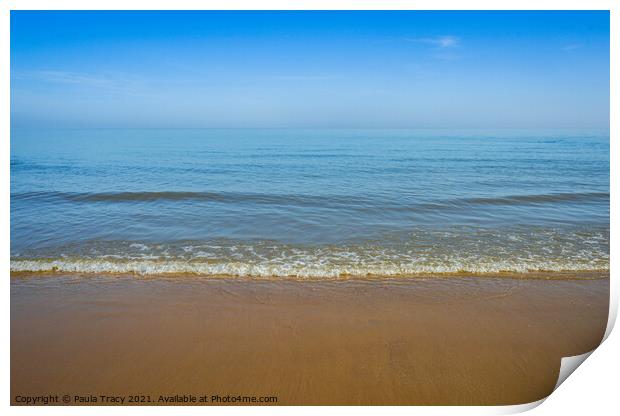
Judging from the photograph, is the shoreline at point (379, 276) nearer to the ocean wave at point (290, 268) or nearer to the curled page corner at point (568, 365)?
the ocean wave at point (290, 268)

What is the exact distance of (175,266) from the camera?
6109 mm

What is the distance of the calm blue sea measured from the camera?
632cm

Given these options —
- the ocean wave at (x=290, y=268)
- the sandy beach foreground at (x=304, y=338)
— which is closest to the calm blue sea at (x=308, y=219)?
the ocean wave at (x=290, y=268)

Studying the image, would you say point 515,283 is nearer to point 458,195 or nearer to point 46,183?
point 458,195

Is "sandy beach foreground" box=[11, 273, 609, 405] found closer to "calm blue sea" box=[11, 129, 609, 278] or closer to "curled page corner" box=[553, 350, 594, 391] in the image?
"curled page corner" box=[553, 350, 594, 391]

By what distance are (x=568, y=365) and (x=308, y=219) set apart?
243 inches

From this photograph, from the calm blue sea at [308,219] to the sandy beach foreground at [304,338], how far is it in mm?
775

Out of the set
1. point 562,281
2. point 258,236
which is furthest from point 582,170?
point 258,236

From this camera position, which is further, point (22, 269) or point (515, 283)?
point (22, 269)

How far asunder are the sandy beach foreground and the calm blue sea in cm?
78

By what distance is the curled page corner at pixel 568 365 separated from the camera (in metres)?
3.39

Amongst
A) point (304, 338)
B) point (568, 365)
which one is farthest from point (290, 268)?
point (568, 365)
